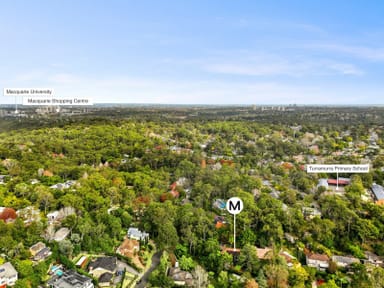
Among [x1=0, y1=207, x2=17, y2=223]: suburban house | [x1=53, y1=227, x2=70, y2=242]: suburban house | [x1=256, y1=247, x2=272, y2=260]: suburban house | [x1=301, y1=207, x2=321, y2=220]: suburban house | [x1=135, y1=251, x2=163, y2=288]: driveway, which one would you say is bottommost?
[x1=135, y1=251, x2=163, y2=288]: driveway

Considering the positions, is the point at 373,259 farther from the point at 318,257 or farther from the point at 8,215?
the point at 8,215

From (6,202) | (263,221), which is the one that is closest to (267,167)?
(263,221)

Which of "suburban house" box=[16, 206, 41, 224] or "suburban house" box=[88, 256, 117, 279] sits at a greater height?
"suburban house" box=[16, 206, 41, 224]

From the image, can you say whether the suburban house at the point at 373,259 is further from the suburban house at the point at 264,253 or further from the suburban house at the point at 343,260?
the suburban house at the point at 264,253

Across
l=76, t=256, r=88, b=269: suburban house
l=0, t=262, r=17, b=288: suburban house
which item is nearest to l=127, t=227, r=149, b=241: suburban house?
l=76, t=256, r=88, b=269: suburban house

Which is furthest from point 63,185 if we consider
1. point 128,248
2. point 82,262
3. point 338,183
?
point 338,183

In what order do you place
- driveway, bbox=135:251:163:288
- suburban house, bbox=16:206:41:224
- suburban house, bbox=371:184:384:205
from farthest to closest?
suburban house, bbox=371:184:384:205 → suburban house, bbox=16:206:41:224 → driveway, bbox=135:251:163:288

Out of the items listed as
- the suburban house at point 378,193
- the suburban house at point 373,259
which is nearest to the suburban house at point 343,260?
the suburban house at point 373,259

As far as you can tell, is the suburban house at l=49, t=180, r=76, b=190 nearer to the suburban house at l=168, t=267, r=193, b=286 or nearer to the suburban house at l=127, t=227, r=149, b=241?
the suburban house at l=127, t=227, r=149, b=241
